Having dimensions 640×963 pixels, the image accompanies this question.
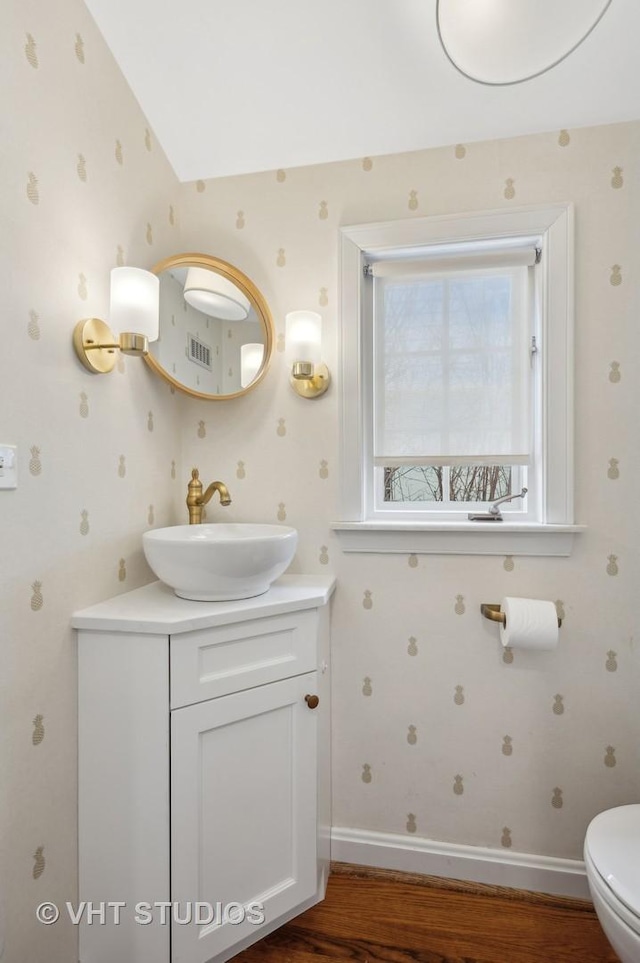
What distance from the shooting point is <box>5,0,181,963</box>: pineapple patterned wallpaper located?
96cm

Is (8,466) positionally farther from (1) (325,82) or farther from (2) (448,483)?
(1) (325,82)

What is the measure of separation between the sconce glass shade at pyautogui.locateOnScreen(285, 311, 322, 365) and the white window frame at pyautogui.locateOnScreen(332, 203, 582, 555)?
11cm

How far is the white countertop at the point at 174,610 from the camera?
1.07m

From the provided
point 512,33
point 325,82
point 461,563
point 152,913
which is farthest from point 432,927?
point 325,82

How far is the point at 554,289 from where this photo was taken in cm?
140

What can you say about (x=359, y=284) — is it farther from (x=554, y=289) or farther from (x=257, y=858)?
(x=257, y=858)

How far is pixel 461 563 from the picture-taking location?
147 cm

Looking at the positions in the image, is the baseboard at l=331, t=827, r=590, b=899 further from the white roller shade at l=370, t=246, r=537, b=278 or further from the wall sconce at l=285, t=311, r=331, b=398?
the white roller shade at l=370, t=246, r=537, b=278

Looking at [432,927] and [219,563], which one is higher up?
[219,563]

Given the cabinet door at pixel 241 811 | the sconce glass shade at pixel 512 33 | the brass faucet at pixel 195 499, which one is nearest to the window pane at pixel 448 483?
the brass faucet at pixel 195 499

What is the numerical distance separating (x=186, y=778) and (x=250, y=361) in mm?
1168

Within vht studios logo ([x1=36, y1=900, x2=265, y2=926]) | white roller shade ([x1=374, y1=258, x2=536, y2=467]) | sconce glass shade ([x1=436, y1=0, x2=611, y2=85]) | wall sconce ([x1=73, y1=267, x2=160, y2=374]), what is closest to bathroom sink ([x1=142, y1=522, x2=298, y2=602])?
wall sconce ([x1=73, y1=267, x2=160, y2=374])

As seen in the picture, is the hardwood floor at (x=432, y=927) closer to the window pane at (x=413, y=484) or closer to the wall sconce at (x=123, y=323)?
the window pane at (x=413, y=484)

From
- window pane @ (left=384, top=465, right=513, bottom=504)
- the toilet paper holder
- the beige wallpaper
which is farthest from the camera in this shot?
window pane @ (left=384, top=465, right=513, bottom=504)
